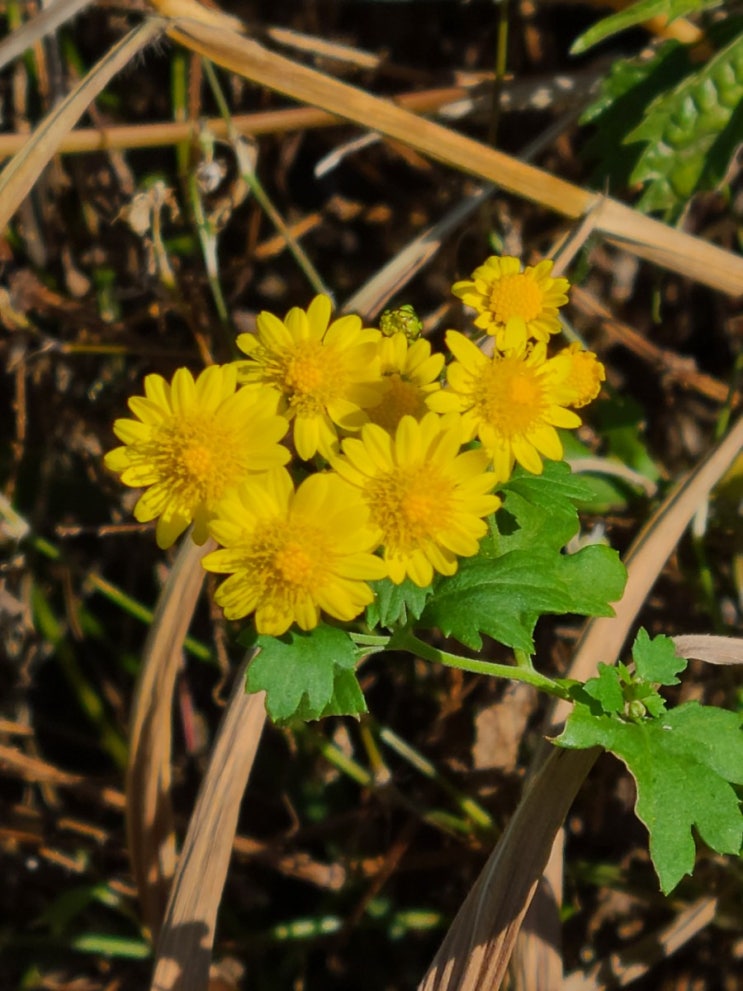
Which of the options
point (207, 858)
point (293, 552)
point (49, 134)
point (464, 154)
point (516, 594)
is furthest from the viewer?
point (464, 154)

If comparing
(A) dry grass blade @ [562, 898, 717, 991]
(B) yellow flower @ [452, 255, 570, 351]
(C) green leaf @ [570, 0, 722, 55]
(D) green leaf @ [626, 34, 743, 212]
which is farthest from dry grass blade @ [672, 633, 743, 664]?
(C) green leaf @ [570, 0, 722, 55]

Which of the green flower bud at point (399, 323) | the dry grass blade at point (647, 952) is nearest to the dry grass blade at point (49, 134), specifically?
the green flower bud at point (399, 323)

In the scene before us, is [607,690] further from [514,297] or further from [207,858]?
[207,858]

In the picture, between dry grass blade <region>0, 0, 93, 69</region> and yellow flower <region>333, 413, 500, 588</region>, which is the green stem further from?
dry grass blade <region>0, 0, 93, 69</region>

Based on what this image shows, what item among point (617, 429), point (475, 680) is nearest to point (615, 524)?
point (617, 429)

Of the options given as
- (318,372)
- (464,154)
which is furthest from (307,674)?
(464,154)

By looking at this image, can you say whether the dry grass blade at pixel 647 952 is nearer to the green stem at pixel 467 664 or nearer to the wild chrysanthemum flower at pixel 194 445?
the green stem at pixel 467 664

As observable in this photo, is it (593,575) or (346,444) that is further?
(593,575)
